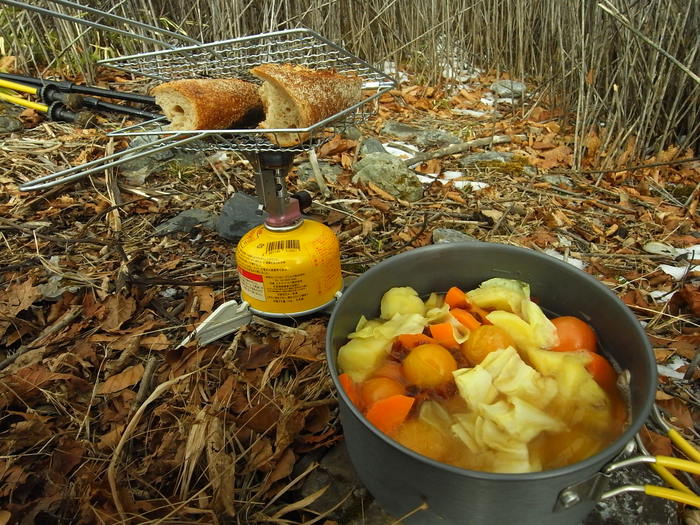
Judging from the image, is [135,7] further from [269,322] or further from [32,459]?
[32,459]

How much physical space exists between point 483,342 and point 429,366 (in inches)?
6.4

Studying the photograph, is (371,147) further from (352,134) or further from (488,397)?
(488,397)

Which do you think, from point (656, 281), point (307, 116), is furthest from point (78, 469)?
point (656, 281)

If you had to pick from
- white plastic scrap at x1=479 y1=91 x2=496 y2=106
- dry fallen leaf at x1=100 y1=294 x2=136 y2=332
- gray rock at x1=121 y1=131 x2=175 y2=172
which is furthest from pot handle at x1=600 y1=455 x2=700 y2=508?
white plastic scrap at x1=479 y1=91 x2=496 y2=106

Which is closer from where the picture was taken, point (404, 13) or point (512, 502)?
point (512, 502)

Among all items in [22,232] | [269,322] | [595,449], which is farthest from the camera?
[22,232]

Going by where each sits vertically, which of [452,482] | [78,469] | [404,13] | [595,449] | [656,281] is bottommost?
[656,281]

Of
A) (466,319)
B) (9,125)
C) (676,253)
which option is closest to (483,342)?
(466,319)

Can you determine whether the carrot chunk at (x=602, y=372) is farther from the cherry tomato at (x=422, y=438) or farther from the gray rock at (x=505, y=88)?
the gray rock at (x=505, y=88)

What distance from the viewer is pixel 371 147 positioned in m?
3.01

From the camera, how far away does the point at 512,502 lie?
778 millimetres

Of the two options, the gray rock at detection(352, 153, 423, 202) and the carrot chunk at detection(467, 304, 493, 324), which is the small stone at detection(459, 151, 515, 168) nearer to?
the gray rock at detection(352, 153, 423, 202)

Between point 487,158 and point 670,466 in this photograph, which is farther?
point 487,158

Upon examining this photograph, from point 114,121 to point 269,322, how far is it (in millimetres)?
2426
